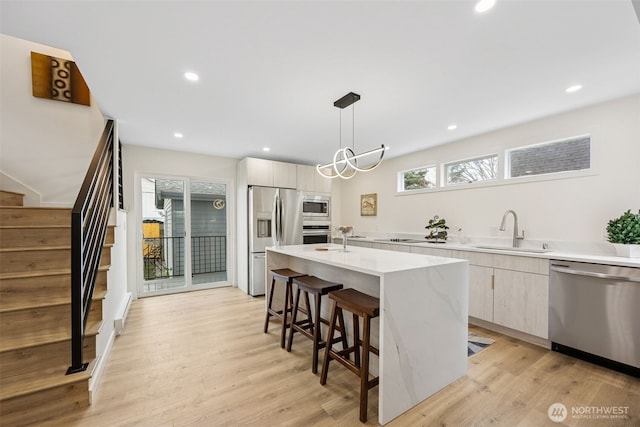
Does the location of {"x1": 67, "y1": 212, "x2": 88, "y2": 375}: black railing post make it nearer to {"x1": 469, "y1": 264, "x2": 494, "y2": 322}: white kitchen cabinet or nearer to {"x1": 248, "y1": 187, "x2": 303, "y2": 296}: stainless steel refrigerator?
{"x1": 248, "y1": 187, "x2": 303, "y2": 296}: stainless steel refrigerator

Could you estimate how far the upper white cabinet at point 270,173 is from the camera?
15.1ft

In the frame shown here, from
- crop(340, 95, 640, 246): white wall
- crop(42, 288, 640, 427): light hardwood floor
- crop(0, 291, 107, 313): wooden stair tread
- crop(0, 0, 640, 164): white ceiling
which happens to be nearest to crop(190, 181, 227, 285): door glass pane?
crop(0, 0, 640, 164): white ceiling

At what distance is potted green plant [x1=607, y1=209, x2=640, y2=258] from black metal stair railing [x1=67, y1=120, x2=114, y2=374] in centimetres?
433

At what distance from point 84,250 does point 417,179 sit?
4.61 m

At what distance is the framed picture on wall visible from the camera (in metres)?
5.52

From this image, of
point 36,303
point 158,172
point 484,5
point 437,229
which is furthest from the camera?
point 158,172

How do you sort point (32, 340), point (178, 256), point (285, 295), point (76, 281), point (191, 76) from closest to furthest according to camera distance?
1. point (76, 281)
2. point (32, 340)
3. point (191, 76)
4. point (285, 295)
5. point (178, 256)

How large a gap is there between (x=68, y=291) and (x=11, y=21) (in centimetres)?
181

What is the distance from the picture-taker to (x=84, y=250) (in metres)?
1.80

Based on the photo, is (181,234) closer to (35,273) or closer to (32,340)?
(35,273)

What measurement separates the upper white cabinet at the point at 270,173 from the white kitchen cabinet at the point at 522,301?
3.52m

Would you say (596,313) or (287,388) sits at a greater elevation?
(596,313)

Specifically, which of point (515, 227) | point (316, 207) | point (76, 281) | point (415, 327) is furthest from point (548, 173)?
point (76, 281)

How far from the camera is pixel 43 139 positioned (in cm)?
315
